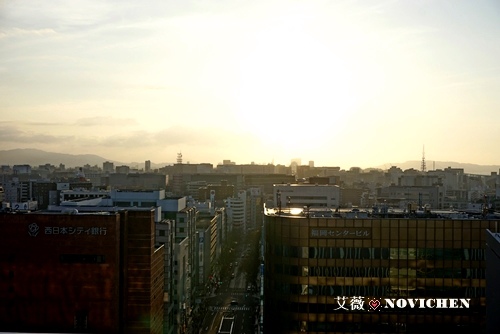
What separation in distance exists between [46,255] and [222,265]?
34482mm

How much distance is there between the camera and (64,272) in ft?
55.7

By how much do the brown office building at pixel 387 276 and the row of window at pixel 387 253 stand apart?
0.09 feet

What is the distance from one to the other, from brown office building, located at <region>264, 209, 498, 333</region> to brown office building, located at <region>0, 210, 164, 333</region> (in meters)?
4.68

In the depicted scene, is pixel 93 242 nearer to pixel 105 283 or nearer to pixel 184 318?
pixel 105 283

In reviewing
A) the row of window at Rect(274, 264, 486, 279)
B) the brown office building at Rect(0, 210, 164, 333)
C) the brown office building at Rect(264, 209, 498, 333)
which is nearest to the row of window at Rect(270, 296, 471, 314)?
the brown office building at Rect(264, 209, 498, 333)

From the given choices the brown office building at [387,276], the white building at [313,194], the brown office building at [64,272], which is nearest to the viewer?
the brown office building at [64,272]

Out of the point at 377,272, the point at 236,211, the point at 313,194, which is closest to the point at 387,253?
the point at 377,272

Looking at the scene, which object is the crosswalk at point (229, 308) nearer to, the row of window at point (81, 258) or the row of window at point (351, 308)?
the row of window at point (351, 308)

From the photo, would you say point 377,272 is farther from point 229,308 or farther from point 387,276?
point 229,308

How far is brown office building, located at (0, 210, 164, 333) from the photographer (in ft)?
54.7

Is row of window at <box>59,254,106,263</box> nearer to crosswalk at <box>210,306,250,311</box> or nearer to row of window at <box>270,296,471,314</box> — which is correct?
row of window at <box>270,296,471,314</box>

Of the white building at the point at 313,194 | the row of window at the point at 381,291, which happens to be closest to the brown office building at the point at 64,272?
the row of window at the point at 381,291

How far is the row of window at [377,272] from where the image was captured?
1755cm

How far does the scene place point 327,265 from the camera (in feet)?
58.4
